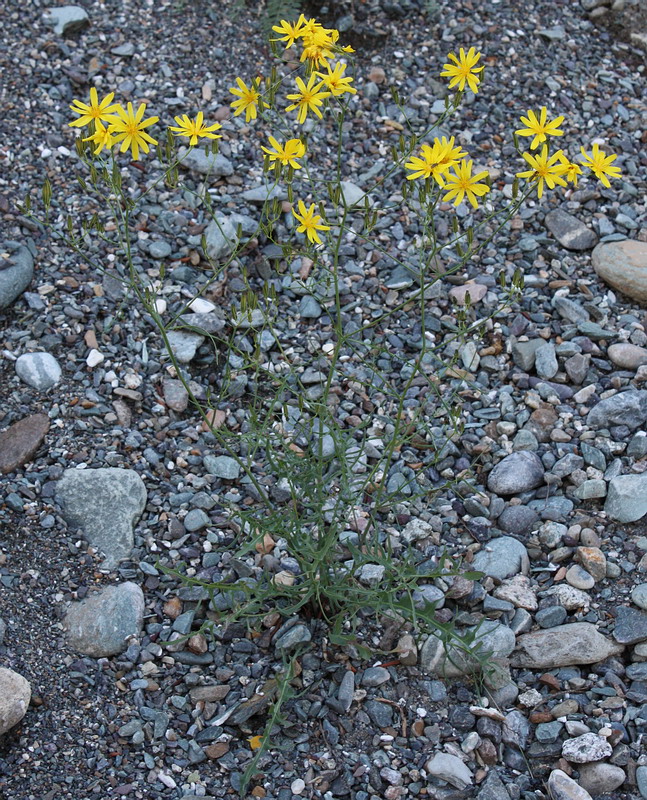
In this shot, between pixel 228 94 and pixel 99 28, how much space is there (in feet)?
2.89

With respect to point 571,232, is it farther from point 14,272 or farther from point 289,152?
point 14,272

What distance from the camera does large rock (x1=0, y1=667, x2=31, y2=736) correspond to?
2773mm

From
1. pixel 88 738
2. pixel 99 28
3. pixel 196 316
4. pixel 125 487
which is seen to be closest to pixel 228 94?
pixel 99 28

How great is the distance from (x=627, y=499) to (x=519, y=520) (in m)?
0.40

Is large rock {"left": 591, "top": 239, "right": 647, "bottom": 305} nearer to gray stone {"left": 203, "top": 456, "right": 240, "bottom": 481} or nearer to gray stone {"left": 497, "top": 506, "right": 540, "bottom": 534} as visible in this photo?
gray stone {"left": 497, "top": 506, "right": 540, "bottom": 534}

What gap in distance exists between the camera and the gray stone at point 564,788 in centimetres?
275

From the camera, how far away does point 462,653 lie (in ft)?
10.1

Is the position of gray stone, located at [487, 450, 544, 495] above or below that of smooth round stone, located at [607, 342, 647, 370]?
below

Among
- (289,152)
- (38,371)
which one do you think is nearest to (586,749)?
(289,152)

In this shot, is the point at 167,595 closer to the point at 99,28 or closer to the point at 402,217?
the point at 402,217

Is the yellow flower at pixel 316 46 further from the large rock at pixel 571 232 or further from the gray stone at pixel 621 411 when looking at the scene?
the large rock at pixel 571 232

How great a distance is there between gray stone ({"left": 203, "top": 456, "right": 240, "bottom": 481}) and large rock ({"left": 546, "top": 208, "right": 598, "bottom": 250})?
193 cm

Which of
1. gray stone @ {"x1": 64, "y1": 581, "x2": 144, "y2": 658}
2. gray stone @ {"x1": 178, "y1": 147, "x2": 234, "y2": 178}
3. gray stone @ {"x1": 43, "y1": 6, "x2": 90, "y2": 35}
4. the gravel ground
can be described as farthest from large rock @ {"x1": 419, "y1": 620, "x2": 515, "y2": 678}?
gray stone @ {"x1": 43, "y1": 6, "x2": 90, "y2": 35}

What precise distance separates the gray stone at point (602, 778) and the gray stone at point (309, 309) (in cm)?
212
